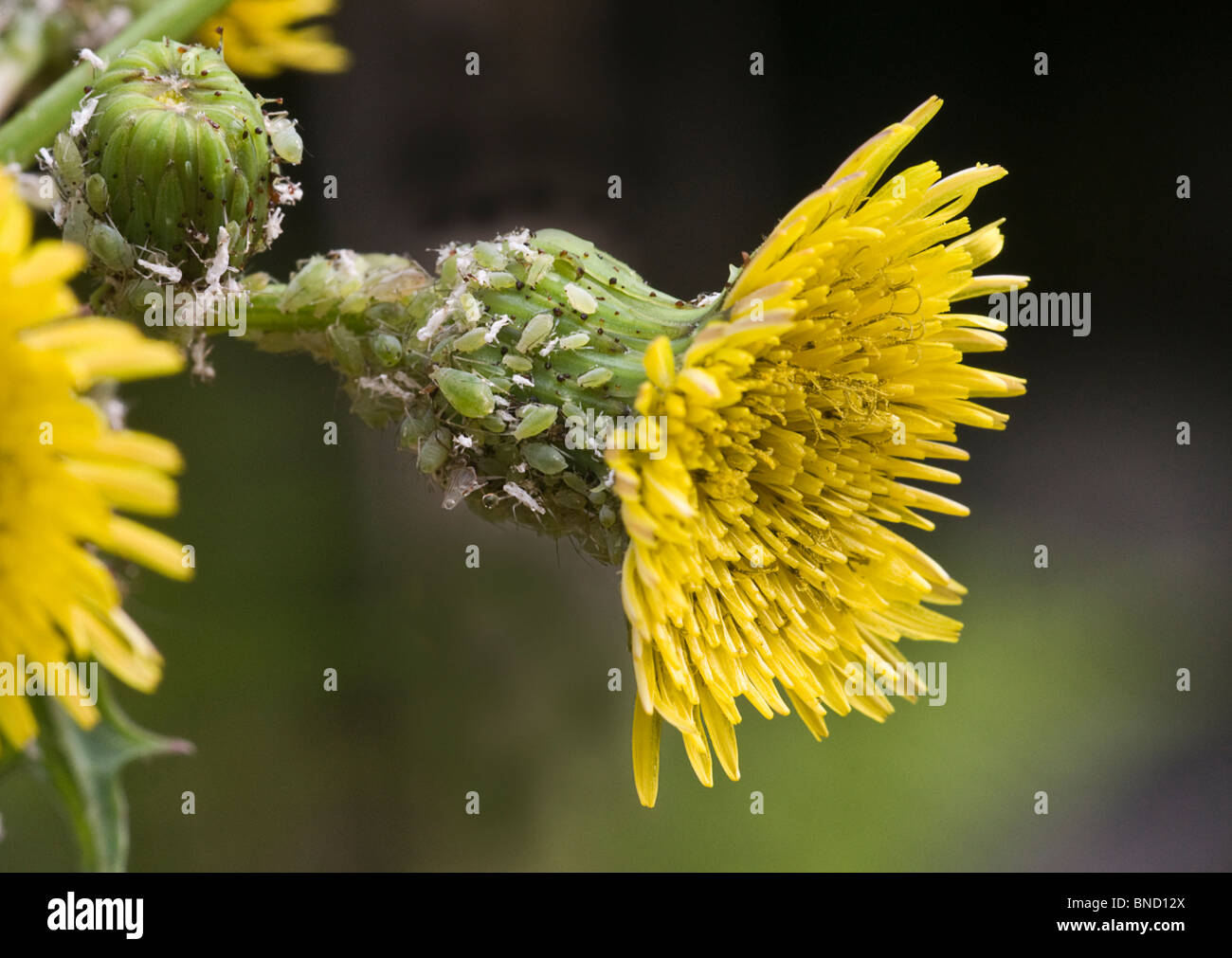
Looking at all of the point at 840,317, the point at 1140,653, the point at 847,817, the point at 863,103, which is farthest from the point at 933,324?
the point at 1140,653

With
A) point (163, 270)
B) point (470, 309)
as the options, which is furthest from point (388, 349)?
point (163, 270)

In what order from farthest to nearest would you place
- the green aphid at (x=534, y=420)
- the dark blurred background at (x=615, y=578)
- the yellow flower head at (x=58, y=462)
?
1. the dark blurred background at (x=615, y=578)
2. the green aphid at (x=534, y=420)
3. the yellow flower head at (x=58, y=462)

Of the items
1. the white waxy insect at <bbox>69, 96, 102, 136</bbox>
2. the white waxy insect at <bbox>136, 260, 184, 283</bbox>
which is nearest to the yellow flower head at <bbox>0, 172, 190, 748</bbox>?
the white waxy insect at <bbox>136, 260, 184, 283</bbox>

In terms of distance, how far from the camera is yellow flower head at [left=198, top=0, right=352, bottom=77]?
277cm

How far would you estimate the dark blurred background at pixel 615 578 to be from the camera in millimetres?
4496

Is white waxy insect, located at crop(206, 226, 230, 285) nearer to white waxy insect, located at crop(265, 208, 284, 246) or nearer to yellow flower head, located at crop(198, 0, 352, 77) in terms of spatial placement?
white waxy insect, located at crop(265, 208, 284, 246)

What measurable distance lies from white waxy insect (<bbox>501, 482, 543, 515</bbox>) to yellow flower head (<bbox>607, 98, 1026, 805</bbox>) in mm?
244

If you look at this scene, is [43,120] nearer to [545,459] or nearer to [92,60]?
[92,60]

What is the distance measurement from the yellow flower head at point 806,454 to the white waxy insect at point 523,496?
0.80 feet

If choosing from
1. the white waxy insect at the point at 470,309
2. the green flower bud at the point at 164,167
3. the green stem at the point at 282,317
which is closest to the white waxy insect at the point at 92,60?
the green flower bud at the point at 164,167

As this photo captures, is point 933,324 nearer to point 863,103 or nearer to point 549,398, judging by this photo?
point 549,398

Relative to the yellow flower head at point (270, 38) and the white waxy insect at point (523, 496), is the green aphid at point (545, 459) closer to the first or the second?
the white waxy insect at point (523, 496)

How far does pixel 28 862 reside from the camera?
12.1 ft

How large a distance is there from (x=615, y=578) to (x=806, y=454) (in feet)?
7.55
